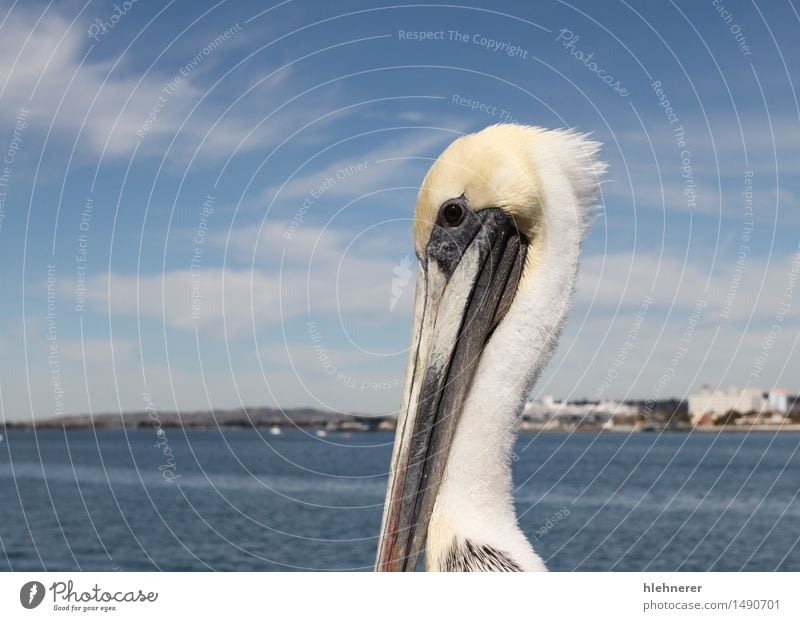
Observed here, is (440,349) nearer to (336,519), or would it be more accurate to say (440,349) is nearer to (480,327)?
(480,327)

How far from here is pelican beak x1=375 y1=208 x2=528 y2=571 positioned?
3631 millimetres

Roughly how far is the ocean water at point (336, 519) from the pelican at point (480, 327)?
6.34 metres

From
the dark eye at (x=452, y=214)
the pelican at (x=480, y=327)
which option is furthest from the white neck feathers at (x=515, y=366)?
the dark eye at (x=452, y=214)

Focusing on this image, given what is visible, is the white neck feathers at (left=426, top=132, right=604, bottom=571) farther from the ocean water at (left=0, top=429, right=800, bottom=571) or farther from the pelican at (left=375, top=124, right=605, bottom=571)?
the ocean water at (left=0, top=429, right=800, bottom=571)

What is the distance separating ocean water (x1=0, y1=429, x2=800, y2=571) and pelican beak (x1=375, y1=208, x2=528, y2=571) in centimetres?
631

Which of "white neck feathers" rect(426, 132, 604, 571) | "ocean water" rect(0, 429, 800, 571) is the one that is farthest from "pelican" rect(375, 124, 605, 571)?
"ocean water" rect(0, 429, 800, 571)

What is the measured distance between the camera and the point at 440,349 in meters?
3.72

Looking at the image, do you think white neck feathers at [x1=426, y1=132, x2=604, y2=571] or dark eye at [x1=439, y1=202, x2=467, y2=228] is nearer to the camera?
white neck feathers at [x1=426, y1=132, x2=604, y2=571]

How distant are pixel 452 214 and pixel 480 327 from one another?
1.69 ft

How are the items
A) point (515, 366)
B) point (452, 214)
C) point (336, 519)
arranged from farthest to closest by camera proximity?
point (336, 519), point (452, 214), point (515, 366)

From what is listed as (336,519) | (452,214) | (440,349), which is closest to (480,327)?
(440,349)

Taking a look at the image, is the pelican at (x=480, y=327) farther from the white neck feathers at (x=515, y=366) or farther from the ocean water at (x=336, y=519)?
the ocean water at (x=336, y=519)

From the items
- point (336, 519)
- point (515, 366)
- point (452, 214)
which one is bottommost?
point (336, 519)
